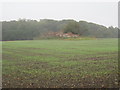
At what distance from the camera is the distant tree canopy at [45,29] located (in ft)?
11.4

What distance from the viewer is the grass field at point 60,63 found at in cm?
317

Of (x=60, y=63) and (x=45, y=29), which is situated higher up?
(x=45, y=29)

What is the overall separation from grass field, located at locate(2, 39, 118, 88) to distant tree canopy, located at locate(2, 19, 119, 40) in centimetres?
13

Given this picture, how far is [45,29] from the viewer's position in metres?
3.55

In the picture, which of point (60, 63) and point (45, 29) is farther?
point (45, 29)

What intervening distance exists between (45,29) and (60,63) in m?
0.78

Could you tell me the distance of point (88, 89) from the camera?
3.11 meters

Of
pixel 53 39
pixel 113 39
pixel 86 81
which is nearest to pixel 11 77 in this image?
pixel 53 39

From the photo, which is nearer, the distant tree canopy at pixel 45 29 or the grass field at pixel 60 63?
the grass field at pixel 60 63

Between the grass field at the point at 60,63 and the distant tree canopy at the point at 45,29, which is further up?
the distant tree canopy at the point at 45,29

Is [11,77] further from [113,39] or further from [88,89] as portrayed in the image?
[113,39]

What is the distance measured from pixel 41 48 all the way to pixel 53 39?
13.2 inches

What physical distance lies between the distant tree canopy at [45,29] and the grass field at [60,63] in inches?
5.3

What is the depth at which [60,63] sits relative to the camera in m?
3.40
